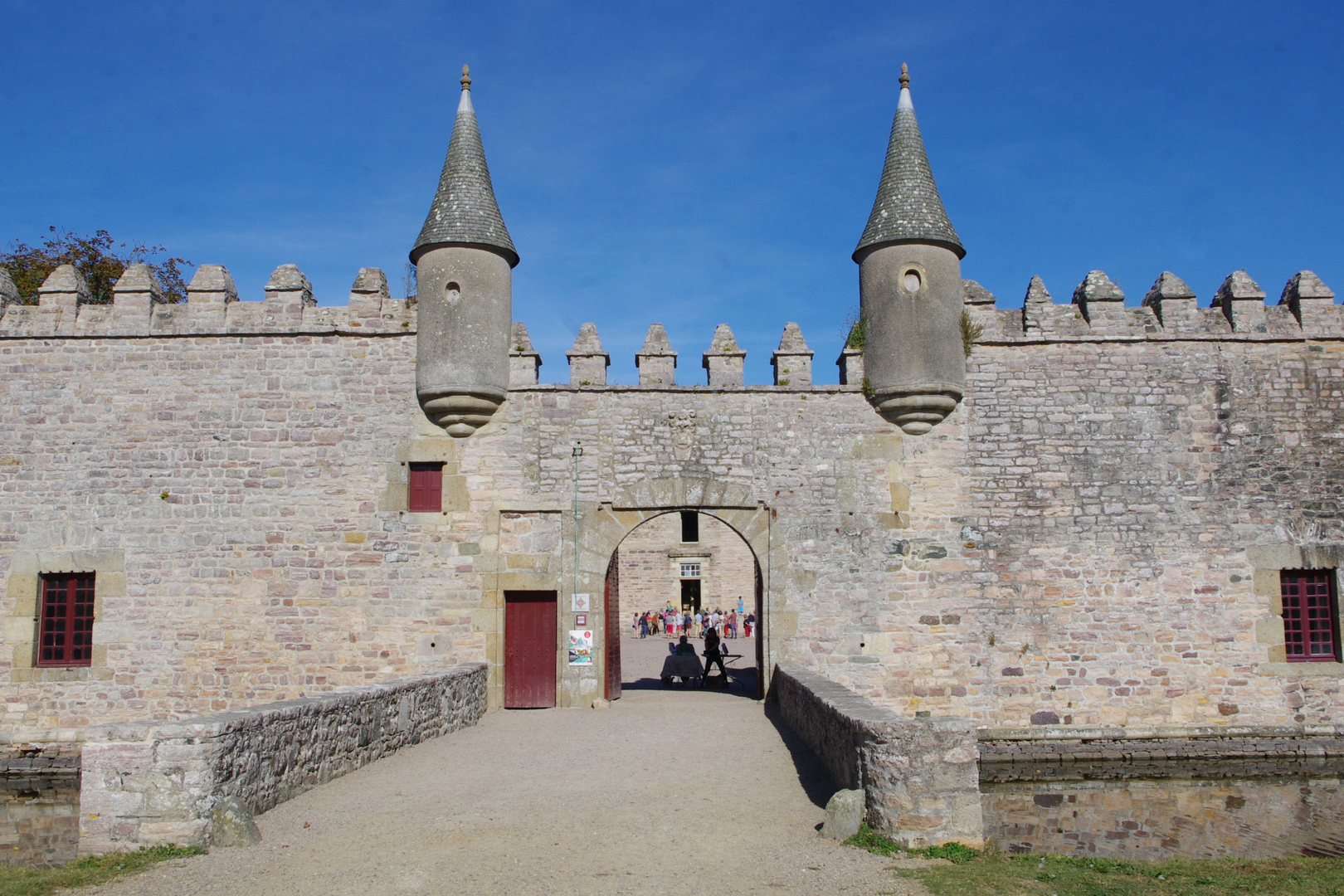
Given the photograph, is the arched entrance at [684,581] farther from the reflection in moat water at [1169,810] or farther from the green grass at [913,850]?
the green grass at [913,850]

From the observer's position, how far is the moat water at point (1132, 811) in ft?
24.9

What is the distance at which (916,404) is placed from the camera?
12852 millimetres

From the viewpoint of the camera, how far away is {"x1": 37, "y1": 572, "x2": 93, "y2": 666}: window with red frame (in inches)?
500

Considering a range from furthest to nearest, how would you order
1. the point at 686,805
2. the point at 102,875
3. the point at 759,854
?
the point at 686,805 < the point at 759,854 < the point at 102,875

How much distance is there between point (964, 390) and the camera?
43.1ft

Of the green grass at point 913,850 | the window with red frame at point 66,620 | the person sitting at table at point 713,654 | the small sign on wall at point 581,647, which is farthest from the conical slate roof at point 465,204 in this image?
the green grass at point 913,850

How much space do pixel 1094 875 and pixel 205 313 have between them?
12229mm

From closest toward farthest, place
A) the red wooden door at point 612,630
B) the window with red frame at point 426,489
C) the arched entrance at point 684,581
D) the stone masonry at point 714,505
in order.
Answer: the stone masonry at point 714,505 → the window with red frame at point 426,489 → the red wooden door at point 612,630 → the arched entrance at point 684,581

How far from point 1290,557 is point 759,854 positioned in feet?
33.2

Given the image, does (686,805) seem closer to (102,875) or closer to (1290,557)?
(102,875)

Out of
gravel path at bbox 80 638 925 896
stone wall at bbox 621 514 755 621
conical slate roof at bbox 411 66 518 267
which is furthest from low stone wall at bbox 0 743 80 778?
stone wall at bbox 621 514 755 621

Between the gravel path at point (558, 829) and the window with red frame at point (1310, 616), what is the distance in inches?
293

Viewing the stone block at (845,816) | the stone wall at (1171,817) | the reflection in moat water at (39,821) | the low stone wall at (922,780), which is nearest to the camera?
the low stone wall at (922,780)

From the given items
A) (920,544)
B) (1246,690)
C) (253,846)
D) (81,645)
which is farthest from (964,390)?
(81,645)
